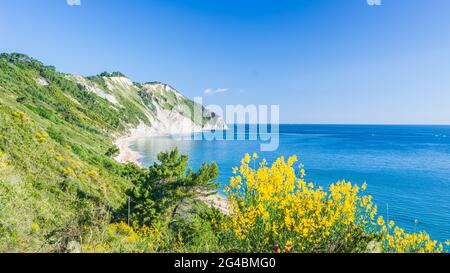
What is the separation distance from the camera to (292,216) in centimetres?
425

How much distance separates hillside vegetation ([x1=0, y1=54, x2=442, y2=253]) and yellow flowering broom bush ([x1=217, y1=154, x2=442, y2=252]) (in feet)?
0.05

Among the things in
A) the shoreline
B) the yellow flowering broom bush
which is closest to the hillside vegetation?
the yellow flowering broom bush

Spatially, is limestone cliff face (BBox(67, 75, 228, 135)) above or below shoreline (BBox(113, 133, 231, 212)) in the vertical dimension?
above

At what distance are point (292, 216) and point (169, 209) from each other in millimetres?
16099

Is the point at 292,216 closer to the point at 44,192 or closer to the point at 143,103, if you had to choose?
the point at 44,192

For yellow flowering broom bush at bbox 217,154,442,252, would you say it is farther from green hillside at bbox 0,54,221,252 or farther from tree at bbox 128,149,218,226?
tree at bbox 128,149,218,226

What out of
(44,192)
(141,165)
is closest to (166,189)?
(44,192)

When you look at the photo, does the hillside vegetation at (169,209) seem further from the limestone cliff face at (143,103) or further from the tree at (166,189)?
the limestone cliff face at (143,103)

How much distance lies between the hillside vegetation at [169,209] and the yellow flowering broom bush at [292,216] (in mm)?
16

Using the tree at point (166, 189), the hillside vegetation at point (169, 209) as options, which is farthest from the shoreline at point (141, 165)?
the tree at point (166, 189)

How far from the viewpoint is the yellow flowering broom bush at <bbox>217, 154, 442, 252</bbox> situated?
13.3 feet

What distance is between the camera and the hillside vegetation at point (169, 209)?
4191 mm
